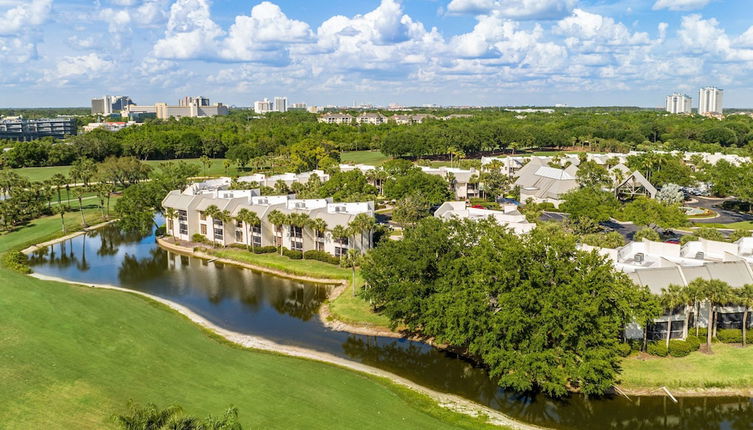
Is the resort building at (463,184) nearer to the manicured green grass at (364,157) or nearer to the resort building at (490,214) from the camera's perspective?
the resort building at (490,214)

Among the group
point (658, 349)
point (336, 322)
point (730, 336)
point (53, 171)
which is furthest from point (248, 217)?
point (53, 171)

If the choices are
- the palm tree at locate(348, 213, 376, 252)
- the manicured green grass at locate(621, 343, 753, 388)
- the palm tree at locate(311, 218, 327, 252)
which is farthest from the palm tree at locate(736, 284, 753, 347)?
the palm tree at locate(311, 218, 327, 252)

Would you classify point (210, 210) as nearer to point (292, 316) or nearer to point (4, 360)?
point (292, 316)

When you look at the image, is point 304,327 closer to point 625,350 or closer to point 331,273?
point 331,273

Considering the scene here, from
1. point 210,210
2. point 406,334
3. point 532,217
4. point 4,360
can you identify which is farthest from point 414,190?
point 4,360

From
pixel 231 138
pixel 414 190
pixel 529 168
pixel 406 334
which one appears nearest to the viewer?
pixel 406 334

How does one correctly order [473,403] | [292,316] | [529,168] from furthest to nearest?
[529,168], [292,316], [473,403]

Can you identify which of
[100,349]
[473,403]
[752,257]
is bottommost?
[473,403]

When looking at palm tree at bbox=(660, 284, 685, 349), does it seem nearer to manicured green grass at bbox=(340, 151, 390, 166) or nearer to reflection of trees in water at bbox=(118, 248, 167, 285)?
reflection of trees in water at bbox=(118, 248, 167, 285)
